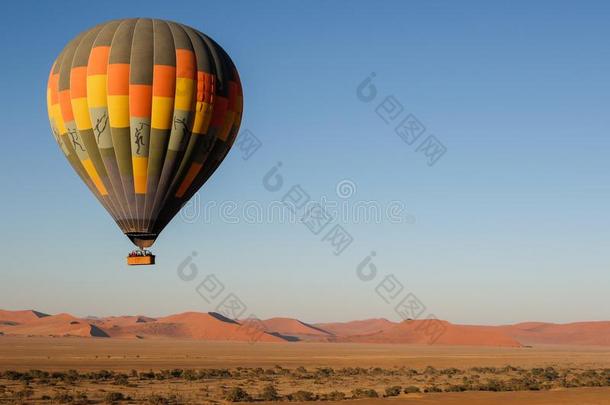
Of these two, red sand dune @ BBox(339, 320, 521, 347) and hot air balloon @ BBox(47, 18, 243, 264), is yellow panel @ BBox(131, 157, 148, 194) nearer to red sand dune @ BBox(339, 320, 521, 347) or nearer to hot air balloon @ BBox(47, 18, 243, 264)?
hot air balloon @ BBox(47, 18, 243, 264)

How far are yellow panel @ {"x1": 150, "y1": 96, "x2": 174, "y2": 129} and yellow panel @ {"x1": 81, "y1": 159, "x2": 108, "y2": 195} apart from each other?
9.82ft

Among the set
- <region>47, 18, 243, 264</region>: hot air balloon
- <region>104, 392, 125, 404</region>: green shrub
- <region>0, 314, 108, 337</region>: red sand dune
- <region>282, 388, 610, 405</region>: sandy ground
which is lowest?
<region>282, 388, 610, 405</region>: sandy ground

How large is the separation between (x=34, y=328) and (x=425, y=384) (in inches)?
6829

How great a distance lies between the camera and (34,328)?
199 meters

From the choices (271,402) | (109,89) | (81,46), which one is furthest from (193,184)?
(271,402)

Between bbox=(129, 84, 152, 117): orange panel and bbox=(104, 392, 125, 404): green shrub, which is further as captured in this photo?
bbox=(104, 392, 125, 404): green shrub

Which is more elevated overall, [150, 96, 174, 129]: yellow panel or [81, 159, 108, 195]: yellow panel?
[150, 96, 174, 129]: yellow panel

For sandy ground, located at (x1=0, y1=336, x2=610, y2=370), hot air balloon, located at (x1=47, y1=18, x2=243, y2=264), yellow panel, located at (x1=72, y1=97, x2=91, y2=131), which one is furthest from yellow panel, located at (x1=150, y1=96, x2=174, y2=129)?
sandy ground, located at (x1=0, y1=336, x2=610, y2=370)

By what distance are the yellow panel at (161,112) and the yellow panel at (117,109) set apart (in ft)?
3.39

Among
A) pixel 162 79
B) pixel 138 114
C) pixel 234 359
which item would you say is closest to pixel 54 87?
pixel 138 114

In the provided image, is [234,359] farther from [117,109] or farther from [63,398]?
[117,109]

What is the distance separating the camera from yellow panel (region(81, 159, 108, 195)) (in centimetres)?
3091

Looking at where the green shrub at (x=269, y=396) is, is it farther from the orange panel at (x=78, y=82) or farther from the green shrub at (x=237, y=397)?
the orange panel at (x=78, y=82)

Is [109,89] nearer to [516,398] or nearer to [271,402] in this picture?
[271,402]
